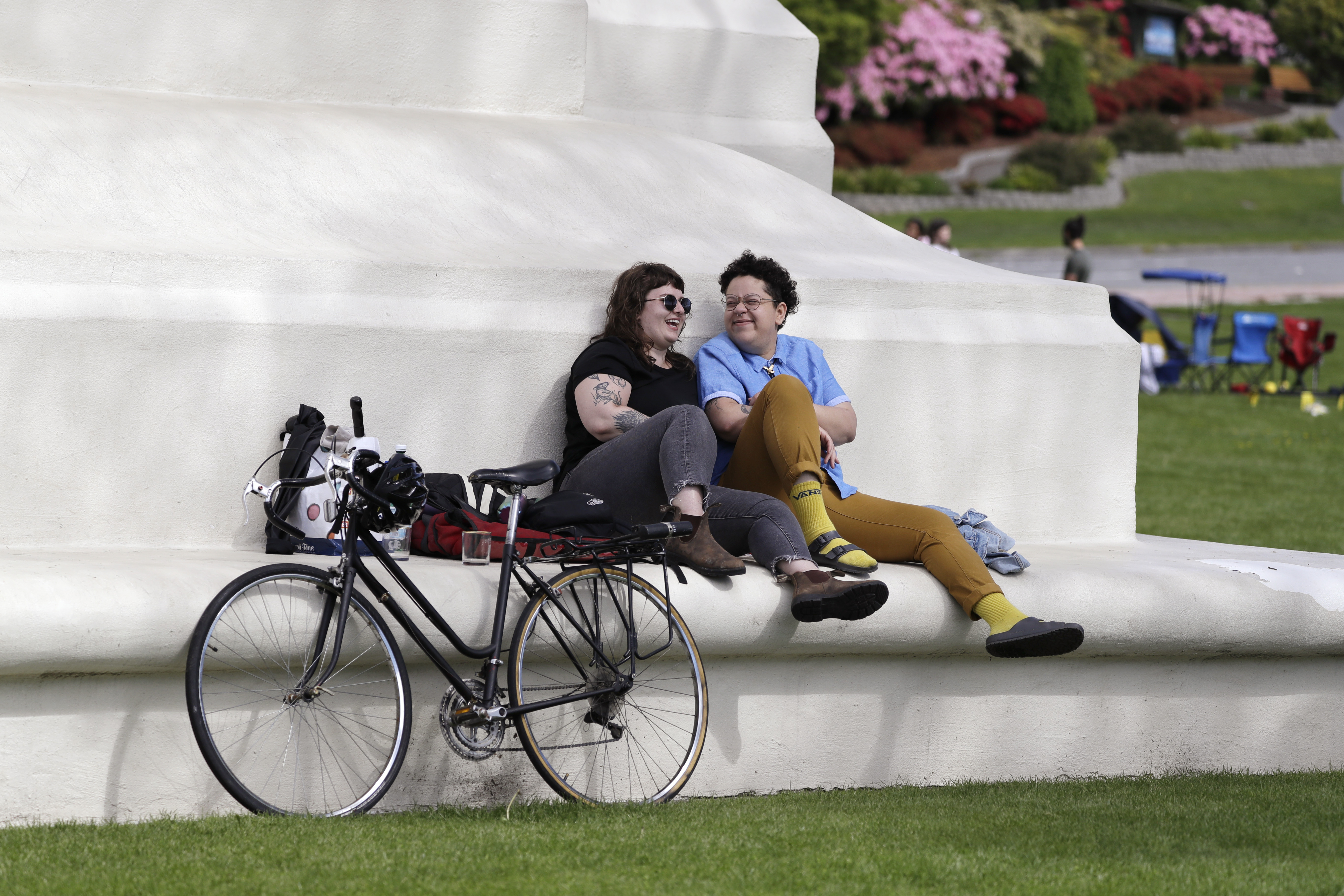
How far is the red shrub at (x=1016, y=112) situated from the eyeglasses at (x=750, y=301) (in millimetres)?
36854

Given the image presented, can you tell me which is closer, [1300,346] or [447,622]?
[447,622]

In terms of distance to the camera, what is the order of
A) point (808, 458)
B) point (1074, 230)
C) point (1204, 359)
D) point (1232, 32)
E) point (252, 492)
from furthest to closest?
point (1232, 32), point (1204, 359), point (1074, 230), point (808, 458), point (252, 492)

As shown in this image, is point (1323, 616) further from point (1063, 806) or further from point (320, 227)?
point (320, 227)

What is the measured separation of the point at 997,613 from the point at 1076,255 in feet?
40.3

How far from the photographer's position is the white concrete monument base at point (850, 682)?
13.0 ft

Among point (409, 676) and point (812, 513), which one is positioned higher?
point (812, 513)

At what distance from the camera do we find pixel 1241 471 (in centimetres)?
1170

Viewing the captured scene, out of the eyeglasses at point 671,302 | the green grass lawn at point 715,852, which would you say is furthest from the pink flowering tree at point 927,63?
the green grass lawn at point 715,852

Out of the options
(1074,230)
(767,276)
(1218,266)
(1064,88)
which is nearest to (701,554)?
(767,276)

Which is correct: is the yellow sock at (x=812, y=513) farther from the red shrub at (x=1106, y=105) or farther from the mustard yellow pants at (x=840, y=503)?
the red shrub at (x=1106, y=105)

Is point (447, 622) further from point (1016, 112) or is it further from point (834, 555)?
point (1016, 112)

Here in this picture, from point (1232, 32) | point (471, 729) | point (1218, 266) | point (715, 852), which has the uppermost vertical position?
point (1232, 32)

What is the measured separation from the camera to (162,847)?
A: 3.62 m

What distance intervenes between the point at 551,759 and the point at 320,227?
197 cm
